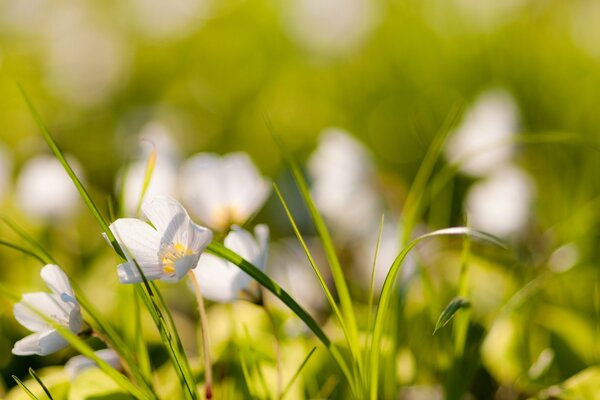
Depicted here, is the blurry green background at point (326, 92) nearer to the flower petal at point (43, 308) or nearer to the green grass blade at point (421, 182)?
the green grass blade at point (421, 182)

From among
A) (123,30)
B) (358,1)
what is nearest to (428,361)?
(358,1)

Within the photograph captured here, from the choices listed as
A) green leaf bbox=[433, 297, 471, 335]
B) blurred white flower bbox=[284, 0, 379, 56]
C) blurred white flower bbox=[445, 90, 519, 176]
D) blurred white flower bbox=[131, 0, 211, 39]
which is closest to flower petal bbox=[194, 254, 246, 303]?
green leaf bbox=[433, 297, 471, 335]

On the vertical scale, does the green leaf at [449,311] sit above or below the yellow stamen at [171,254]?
below

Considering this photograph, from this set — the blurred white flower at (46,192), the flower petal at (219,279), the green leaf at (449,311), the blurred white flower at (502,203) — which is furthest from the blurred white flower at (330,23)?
the green leaf at (449,311)

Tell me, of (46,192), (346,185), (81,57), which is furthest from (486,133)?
(81,57)

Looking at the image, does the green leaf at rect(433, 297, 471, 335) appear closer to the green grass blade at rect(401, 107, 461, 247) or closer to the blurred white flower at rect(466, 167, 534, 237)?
the green grass blade at rect(401, 107, 461, 247)

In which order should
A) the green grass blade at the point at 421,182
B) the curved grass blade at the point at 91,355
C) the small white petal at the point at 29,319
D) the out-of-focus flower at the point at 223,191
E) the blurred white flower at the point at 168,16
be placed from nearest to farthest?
the curved grass blade at the point at 91,355 < the small white petal at the point at 29,319 < the green grass blade at the point at 421,182 < the out-of-focus flower at the point at 223,191 < the blurred white flower at the point at 168,16
